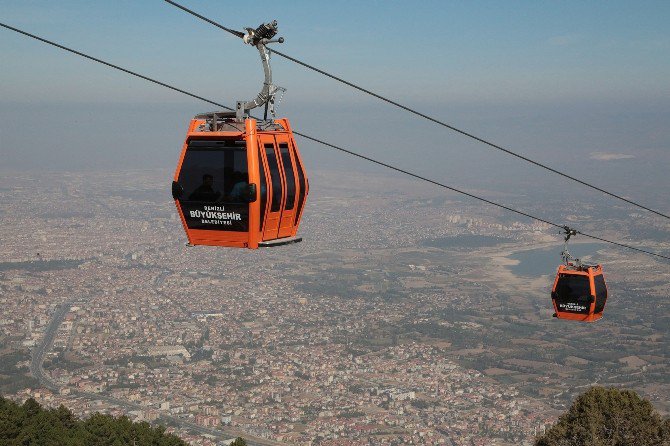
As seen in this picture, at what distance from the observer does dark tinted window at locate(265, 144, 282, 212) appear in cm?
805

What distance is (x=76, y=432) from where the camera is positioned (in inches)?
907

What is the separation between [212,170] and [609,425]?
1451 cm

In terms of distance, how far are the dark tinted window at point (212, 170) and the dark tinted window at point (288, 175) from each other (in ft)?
1.91

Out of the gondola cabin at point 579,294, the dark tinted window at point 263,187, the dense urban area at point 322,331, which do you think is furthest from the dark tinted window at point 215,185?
the dense urban area at point 322,331

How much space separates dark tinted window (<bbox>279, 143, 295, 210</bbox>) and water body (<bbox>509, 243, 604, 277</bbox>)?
100m

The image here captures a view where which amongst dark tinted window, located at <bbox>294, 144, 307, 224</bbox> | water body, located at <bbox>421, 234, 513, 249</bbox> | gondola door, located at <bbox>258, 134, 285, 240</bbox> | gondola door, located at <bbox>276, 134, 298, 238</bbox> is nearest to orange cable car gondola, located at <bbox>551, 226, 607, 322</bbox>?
dark tinted window, located at <bbox>294, 144, 307, 224</bbox>

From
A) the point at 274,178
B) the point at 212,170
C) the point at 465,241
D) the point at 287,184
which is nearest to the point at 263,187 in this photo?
the point at 274,178

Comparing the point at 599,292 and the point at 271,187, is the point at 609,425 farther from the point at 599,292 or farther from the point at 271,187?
the point at 271,187

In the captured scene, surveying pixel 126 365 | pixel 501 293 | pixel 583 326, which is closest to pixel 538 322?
pixel 583 326

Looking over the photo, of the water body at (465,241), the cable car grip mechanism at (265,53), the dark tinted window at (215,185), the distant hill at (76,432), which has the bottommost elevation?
the water body at (465,241)

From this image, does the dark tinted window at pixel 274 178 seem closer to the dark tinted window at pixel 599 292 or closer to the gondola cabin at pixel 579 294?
the gondola cabin at pixel 579 294

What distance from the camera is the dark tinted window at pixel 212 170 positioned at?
7926 mm

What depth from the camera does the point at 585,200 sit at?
175750 millimetres

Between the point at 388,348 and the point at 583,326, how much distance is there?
27.2 meters
